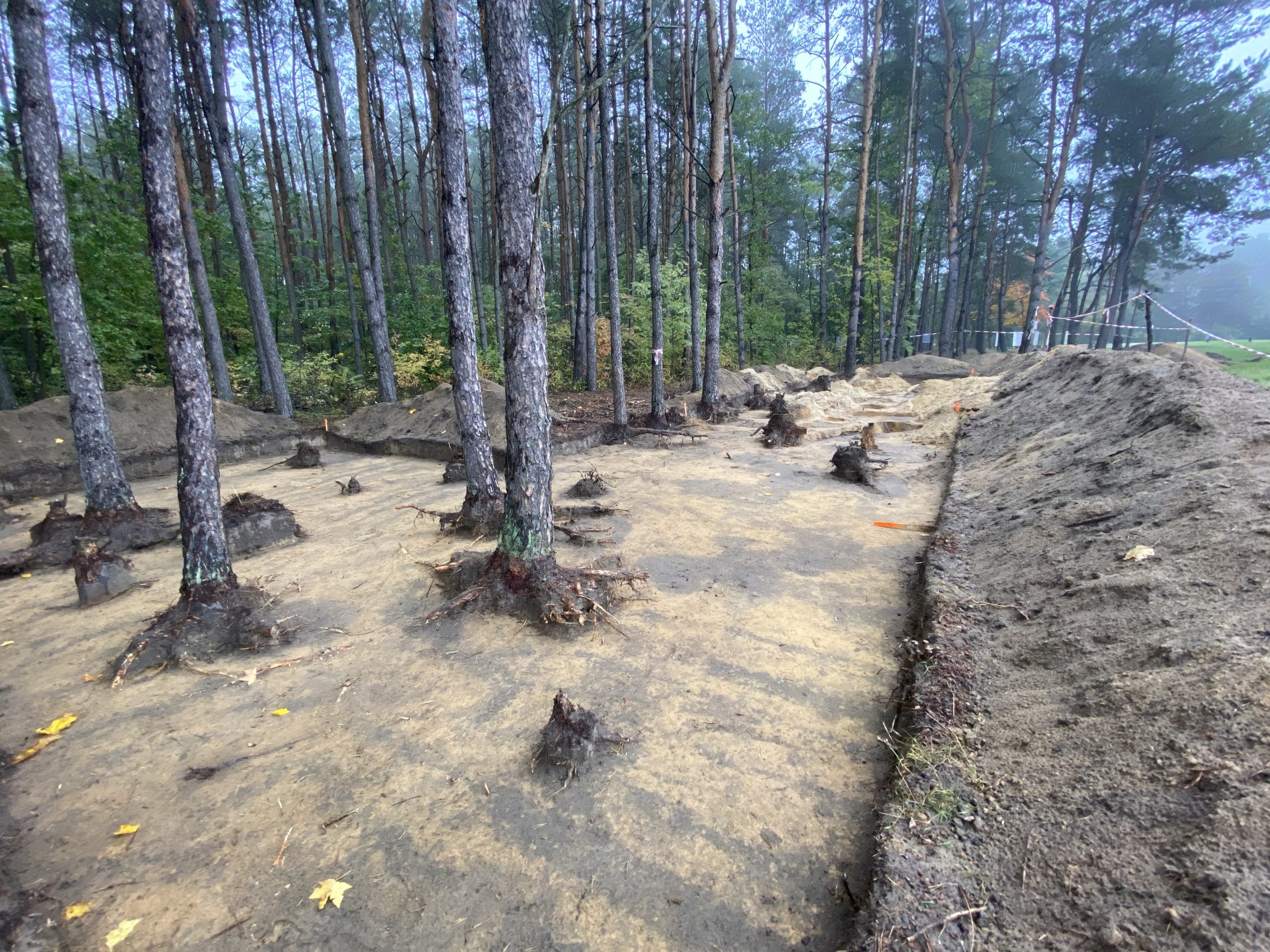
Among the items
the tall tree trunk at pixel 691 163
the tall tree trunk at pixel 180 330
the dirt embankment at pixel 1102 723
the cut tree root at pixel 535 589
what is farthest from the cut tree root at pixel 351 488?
the tall tree trunk at pixel 691 163

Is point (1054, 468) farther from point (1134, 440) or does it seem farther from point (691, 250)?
point (691, 250)

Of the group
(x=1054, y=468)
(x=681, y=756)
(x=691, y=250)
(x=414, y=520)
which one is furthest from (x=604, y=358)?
(x=681, y=756)

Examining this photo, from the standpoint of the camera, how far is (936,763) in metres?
2.46

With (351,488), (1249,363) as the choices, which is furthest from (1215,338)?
(1249,363)

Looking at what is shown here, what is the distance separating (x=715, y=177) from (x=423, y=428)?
7306mm

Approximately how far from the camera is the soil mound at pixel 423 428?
9789 millimetres

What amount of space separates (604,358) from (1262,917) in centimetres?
1795

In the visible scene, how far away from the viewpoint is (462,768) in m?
2.85

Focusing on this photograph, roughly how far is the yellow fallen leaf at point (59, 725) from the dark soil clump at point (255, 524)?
2485mm

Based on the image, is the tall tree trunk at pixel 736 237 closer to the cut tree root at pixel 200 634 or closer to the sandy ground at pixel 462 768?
the sandy ground at pixel 462 768

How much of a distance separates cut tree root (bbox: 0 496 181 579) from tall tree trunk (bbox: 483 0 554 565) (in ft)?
12.7

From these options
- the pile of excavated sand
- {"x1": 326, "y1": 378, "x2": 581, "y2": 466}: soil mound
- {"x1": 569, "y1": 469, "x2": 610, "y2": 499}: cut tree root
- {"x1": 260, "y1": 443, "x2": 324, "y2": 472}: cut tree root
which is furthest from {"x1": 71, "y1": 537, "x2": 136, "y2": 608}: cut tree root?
the pile of excavated sand

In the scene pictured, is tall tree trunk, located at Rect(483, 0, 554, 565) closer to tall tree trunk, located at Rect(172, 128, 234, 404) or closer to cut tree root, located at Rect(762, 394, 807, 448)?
cut tree root, located at Rect(762, 394, 807, 448)

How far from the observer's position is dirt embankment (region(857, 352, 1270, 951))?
1.69 m
